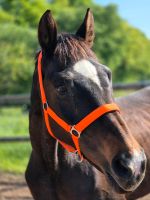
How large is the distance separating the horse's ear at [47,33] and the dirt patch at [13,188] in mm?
3210

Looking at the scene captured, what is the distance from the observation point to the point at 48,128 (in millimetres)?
2939

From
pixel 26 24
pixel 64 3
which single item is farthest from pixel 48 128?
pixel 64 3

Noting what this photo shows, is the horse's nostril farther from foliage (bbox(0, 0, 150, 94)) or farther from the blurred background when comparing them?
foliage (bbox(0, 0, 150, 94))

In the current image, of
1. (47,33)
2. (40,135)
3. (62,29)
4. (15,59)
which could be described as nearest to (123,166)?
(40,135)

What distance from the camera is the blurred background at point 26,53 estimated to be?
825cm

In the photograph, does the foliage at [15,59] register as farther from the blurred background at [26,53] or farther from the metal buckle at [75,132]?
the metal buckle at [75,132]

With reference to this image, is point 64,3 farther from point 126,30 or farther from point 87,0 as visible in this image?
point 126,30

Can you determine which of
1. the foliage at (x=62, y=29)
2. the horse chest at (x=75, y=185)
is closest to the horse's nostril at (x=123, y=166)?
the horse chest at (x=75, y=185)

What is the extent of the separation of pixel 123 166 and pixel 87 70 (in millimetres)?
642

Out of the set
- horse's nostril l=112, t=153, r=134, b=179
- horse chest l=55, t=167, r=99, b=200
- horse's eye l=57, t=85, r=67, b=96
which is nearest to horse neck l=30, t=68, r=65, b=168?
horse chest l=55, t=167, r=99, b=200

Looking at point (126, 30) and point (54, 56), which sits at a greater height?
point (54, 56)

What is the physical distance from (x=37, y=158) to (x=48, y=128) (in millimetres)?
412

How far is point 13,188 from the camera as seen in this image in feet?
20.0

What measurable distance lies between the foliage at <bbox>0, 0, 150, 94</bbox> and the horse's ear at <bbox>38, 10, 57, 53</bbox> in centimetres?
1714
